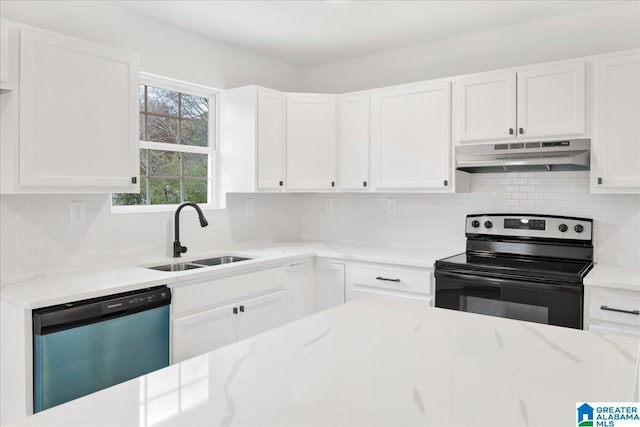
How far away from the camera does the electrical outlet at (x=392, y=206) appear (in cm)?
403

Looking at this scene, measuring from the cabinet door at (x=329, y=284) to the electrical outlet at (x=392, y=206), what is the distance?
30.3 inches

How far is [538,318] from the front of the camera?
2717 mm

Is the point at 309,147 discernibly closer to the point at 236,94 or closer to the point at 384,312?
the point at 236,94

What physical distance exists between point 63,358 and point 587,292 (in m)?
2.67

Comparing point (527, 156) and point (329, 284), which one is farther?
point (329, 284)

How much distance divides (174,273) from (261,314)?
2.49ft

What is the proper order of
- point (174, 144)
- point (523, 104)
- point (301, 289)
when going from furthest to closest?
point (301, 289)
point (174, 144)
point (523, 104)

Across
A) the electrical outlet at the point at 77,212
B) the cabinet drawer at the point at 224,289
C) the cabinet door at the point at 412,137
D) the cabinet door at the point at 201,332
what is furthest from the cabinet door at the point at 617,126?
the electrical outlet at the point at 77,212

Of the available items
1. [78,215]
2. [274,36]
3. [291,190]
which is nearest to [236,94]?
[274,36]

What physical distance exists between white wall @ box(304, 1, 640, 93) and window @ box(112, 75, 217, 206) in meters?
1.30

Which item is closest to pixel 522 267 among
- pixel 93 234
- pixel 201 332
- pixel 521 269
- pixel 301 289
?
pixel 521 269

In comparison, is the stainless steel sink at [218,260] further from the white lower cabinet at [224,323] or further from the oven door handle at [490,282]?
the oven door handle at [490,282]

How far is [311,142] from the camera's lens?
388 cm

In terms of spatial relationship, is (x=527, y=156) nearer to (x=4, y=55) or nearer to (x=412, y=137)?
(x=412, y=137)
